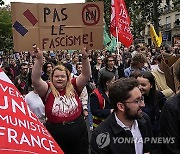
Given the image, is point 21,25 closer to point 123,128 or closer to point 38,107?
point 38,107

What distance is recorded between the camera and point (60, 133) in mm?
4133

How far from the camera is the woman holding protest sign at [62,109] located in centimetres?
412

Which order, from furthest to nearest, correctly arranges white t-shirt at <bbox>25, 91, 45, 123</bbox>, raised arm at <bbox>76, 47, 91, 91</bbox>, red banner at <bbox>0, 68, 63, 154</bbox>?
1. white t-shirt at <bbox>25, 91, 45, 123</bbox>
2. raised arm at <bbox>76, 47, 91, 91</bbox>
3. red banner at <bbox>0, 68, 63, 154</bbox>

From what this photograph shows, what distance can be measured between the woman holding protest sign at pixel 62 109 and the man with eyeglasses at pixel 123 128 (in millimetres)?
1151

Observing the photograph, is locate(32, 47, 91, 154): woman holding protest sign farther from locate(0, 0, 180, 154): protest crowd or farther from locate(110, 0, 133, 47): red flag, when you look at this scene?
locate(110, 0, 133, 47): red flag

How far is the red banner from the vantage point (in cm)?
222

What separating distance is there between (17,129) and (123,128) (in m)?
0.93

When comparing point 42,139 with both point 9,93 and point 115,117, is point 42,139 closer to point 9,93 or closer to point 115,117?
point 9,93

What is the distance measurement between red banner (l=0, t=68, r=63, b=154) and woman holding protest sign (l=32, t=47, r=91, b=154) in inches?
61.8

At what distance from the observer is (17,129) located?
232 centimetres

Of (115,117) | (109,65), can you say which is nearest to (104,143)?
(115,117)

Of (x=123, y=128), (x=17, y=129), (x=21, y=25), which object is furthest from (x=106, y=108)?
(x=17, y=129)

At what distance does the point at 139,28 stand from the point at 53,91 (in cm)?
4009

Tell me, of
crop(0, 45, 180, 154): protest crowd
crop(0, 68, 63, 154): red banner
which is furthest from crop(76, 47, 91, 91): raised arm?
crop(0, 68, 63, 154): red banner
